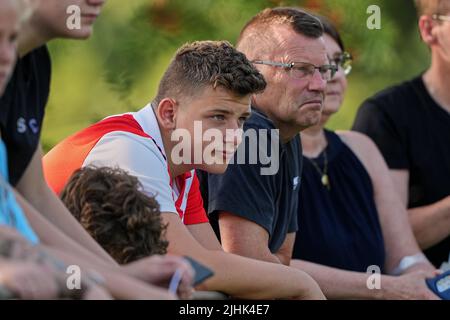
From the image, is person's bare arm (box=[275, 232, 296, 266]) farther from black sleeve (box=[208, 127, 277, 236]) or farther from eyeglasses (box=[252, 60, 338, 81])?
eyeglasses (box=[252, 60, 338, 81])

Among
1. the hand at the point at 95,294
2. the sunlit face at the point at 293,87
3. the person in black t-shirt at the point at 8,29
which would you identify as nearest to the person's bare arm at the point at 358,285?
the sunlit face at the point at 293,87

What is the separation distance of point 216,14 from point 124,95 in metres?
0.65

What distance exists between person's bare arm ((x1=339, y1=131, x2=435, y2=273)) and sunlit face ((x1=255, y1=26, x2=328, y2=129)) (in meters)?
0.83

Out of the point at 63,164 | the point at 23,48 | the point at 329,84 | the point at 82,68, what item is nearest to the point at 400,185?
the point at 329,84

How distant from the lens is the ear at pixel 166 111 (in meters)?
3.69

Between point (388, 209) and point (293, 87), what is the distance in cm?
100

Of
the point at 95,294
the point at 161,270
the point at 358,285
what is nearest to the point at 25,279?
the point at 95,294

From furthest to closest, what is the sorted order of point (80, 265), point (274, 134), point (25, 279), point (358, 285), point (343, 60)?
point (343, 60) < point (358, 285) < point (274, 134) < point (80, 265) < point (25, 279)

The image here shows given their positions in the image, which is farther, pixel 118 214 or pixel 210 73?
pixel 210 73

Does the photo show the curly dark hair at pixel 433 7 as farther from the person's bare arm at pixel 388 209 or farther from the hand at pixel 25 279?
the hand at pixel 25 279

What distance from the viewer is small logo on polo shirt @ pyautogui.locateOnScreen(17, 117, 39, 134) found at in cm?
290

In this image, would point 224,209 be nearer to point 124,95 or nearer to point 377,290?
point 377,290

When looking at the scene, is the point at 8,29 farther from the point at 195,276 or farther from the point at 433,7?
the point at 433,7

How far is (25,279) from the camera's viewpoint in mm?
2141
